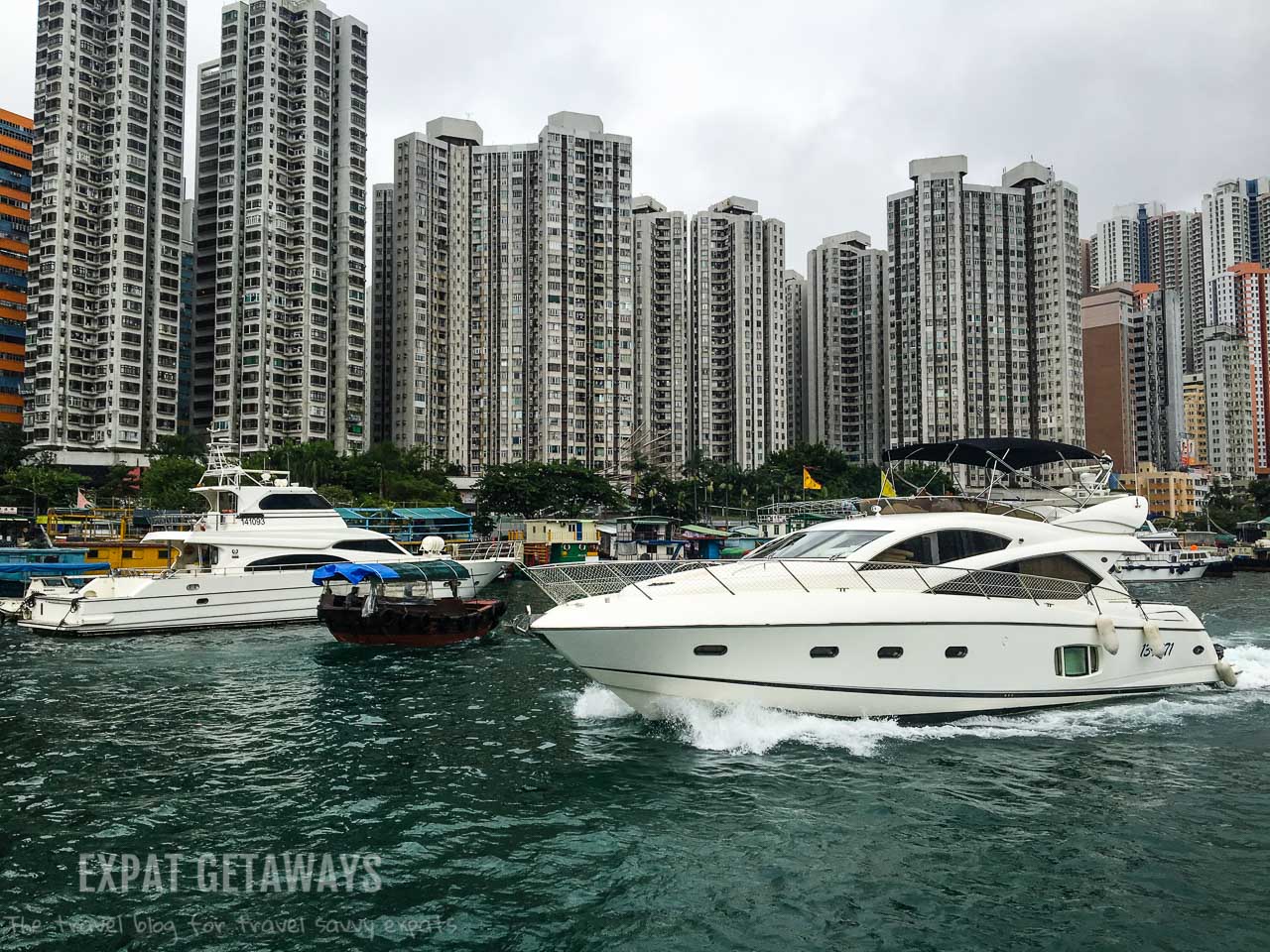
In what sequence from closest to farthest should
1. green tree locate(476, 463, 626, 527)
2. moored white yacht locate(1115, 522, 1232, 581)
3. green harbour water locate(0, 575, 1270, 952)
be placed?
green harbour water locate(0, 575, 1270, 952) → moored white yacht locate(1115, 522, 1232, 581) → green tree locate(476, 463, 626, 527)

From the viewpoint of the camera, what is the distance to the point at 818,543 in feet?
52.3

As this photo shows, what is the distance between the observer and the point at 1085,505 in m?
18.2

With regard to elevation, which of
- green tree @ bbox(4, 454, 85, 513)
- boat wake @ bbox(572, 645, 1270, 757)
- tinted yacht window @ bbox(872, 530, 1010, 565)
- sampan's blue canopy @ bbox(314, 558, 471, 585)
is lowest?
boat wake @ bbox(572, 645, 1270, 757)

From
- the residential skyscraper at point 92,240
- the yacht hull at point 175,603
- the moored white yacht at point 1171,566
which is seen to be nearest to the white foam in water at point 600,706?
the yacht hull at point 175,603

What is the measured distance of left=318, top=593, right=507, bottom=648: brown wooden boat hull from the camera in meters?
25.2

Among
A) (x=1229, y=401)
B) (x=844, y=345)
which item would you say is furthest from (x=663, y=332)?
(x=1229, y=401)

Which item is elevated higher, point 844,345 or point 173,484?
point 844,345

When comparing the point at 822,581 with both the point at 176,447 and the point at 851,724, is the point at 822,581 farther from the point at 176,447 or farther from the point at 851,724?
the point at 176,447

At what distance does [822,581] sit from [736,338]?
11660 centimetres

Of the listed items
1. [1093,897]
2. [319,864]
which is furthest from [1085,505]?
[319,864]

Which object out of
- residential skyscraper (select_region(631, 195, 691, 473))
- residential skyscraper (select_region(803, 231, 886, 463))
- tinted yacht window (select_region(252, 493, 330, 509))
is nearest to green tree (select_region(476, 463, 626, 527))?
residential skyscraper (select_region(631, 195, 691, 473))

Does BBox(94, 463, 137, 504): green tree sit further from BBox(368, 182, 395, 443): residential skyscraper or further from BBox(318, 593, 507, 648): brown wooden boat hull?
BBox(318, 593, 507, 648): brown wooden boat hull

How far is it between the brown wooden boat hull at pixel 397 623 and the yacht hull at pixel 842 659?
12.9 meters

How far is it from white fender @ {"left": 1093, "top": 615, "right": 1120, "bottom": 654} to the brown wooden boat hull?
17452 millimetres
